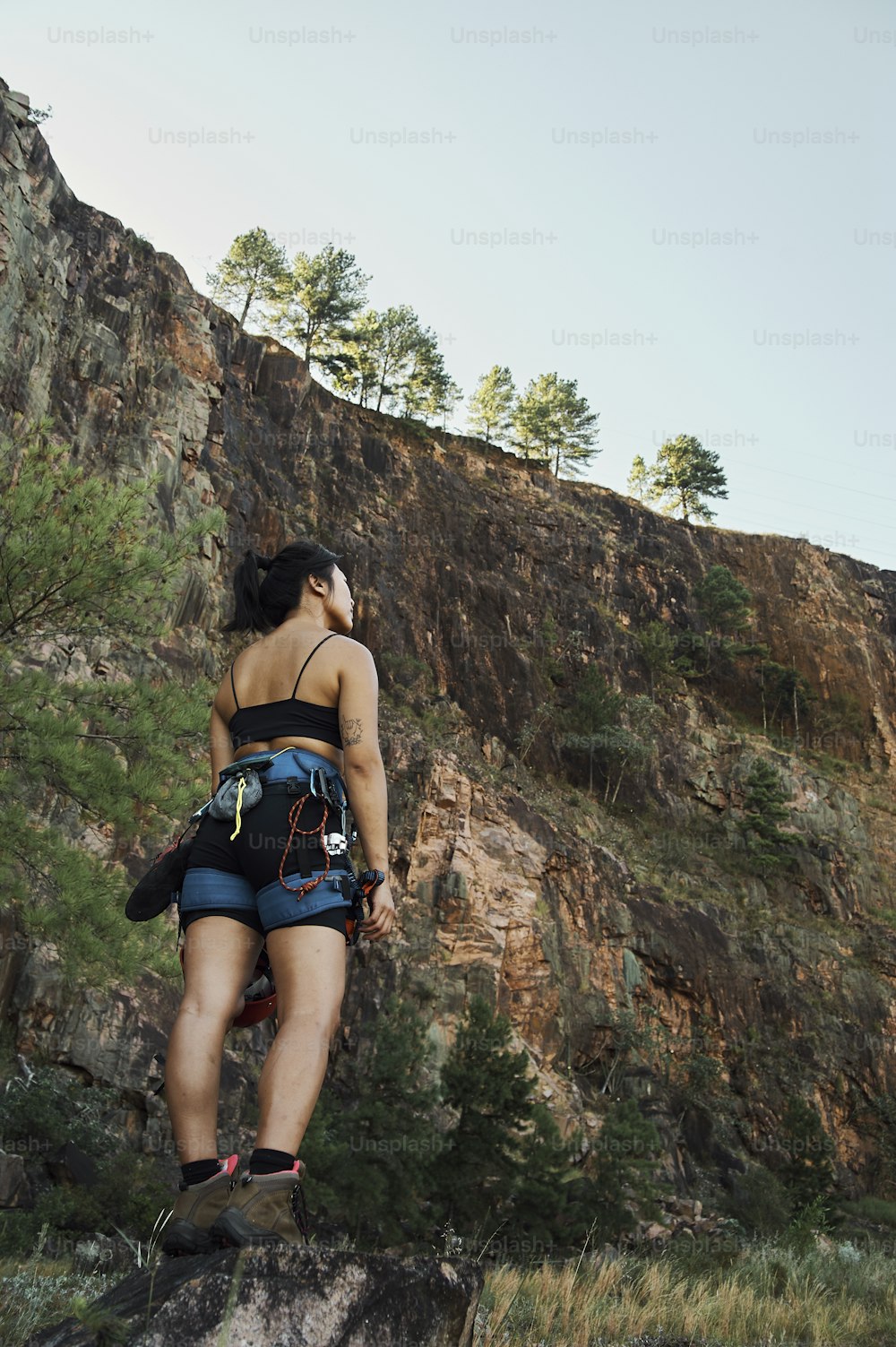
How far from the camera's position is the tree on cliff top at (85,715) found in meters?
7.28

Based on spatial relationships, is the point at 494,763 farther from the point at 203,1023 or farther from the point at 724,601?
the point at 203,1023

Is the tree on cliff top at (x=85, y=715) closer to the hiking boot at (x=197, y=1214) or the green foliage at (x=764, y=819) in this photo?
the hiking boot at (x=197, y=1214)

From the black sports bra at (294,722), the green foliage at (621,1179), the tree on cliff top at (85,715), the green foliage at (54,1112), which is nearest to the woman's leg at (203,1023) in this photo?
the black sports bra at (294,722)

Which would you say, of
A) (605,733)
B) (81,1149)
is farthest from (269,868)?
(605,733)

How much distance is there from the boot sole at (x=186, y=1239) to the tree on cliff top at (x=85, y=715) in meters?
5.21

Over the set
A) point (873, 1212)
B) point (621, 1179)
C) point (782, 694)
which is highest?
point (782, 694)

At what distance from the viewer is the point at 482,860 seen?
26688 mm

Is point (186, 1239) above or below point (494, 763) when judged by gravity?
below

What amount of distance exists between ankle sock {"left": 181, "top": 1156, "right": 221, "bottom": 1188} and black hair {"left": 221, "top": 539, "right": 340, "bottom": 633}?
162 cm

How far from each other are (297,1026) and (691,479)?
58.8 m

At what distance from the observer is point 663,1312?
140 inches

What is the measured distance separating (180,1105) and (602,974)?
2755 centimetres

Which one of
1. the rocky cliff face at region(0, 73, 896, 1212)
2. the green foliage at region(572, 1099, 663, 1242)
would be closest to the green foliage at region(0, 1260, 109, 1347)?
the rocky cliff face at region(0, 73, 896, 1212)

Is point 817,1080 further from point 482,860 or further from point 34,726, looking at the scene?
point 34,726
